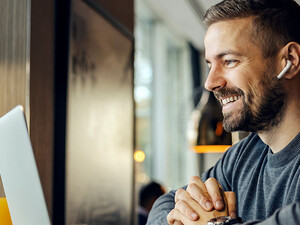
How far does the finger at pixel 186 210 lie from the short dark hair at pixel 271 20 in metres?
0.46

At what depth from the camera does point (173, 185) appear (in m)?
7.64

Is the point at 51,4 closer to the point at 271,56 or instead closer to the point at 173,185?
the point at 271,56

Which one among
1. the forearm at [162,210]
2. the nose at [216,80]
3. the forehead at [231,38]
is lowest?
the forearm at [162,210]

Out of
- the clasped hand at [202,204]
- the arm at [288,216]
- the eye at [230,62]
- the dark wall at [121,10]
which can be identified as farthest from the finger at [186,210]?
the dark wall at [121,10]

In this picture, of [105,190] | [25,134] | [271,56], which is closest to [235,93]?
[271,56]

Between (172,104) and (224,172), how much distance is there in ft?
21.8

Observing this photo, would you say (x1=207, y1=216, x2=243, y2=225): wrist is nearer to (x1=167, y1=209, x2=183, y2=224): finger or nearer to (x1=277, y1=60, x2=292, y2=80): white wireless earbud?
(x1=167, y1=209, x2=183, y2=224): finger

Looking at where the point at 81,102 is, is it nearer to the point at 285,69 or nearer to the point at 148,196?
the point at 148,196

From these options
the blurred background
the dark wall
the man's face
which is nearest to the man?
the man's face

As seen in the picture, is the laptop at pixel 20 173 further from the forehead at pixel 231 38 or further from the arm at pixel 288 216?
the forehead at pixel 231 38

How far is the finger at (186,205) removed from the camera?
96cm

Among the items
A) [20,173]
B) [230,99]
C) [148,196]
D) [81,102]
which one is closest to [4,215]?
[20,173]

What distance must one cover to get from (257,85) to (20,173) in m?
0.65

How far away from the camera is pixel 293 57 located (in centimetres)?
114
